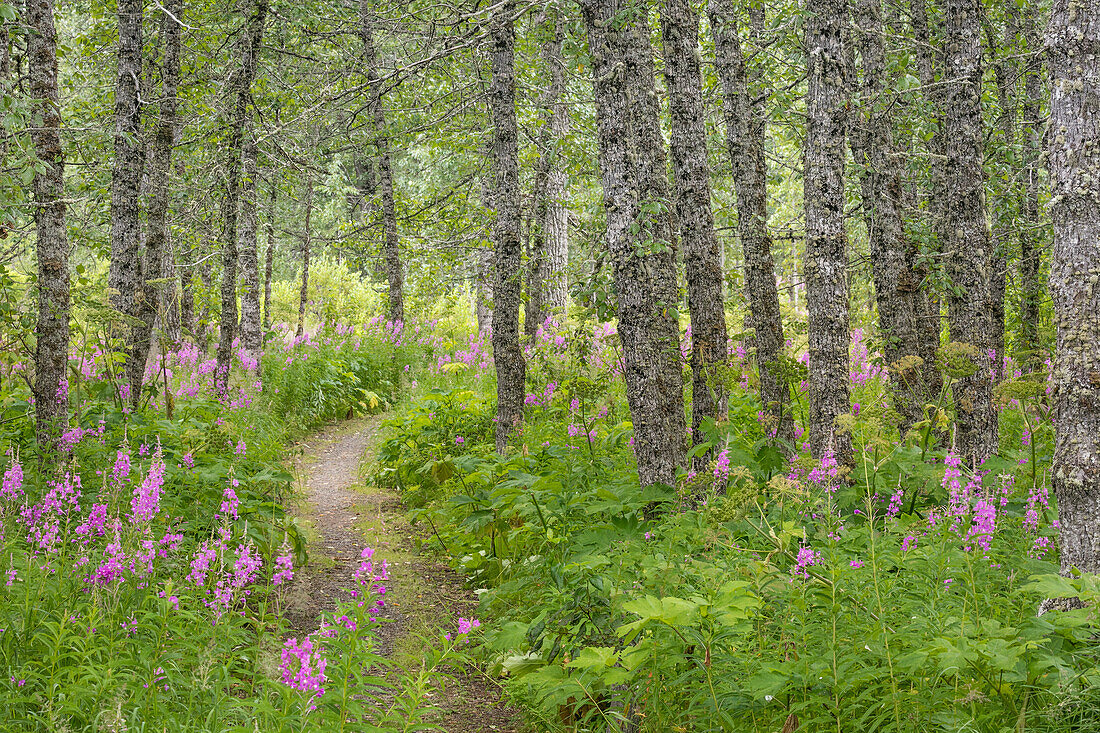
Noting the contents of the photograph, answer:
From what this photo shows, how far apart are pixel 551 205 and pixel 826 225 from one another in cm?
532

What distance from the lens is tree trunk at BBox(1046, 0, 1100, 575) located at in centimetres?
307

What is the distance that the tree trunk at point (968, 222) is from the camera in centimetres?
596

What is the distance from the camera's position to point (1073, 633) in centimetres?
268

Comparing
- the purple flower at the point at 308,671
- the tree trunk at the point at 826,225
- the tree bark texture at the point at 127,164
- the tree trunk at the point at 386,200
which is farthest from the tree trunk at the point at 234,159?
the purple flower at the point at 308,671

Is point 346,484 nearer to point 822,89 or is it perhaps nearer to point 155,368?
point 155,368

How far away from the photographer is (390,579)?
5.89 m

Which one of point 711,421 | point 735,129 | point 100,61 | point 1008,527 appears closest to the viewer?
point 1008,527

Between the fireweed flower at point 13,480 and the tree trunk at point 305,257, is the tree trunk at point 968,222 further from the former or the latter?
the tree trunk at point 305,257

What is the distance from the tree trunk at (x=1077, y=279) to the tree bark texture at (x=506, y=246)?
5.17m

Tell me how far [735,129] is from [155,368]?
6.23 metres

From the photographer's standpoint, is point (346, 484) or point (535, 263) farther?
point (535, 263)

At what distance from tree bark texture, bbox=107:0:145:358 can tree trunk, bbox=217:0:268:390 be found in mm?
1665

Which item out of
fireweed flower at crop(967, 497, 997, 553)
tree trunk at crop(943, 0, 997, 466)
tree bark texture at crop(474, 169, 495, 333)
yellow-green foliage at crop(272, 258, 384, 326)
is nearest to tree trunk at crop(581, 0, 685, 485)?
fireweed flower at crop(967, 497, 997, 553)

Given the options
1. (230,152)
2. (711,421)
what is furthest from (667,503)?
(230,152)
